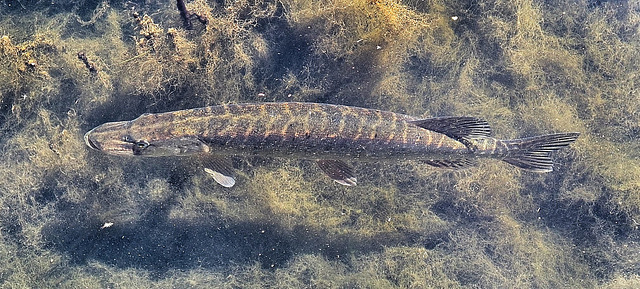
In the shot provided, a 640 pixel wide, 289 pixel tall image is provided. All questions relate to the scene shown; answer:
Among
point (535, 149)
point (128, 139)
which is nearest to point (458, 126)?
point (535, 149)

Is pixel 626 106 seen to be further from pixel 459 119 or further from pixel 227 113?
pixel 227 113

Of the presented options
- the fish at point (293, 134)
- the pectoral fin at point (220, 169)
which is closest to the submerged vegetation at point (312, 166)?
the pectoral fin at point (220, 169)

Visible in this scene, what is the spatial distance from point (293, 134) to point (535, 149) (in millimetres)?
2956

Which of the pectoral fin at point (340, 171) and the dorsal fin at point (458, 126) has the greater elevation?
the dorsal fin at point (458, 126)

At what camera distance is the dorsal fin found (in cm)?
420

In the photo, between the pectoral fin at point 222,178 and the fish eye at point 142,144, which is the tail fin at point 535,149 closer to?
the pectoral fin at point 222,178

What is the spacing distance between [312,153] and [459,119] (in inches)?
65.5

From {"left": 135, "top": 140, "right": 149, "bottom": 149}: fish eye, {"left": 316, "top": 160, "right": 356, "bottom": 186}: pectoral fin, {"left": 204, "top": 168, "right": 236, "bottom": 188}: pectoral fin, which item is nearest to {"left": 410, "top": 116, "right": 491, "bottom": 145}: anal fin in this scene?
{"left": 316, "top": 160, "right": 356, "bottom": 186}: pectoral fin

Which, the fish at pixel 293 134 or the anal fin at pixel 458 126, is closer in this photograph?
the fish at pixel 293 134

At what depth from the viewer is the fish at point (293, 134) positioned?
4.10m

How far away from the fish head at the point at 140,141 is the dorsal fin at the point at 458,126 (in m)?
2.48

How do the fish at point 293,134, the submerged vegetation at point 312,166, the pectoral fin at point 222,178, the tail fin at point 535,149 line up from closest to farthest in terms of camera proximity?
1. the fish at point 293,134
2. the pectoral fin at point 222,178
3. the tail fin at point 535,149
4. the submerged vegetation at point 312,166

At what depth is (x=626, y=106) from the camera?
17.9 ft

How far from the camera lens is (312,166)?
516 cm
